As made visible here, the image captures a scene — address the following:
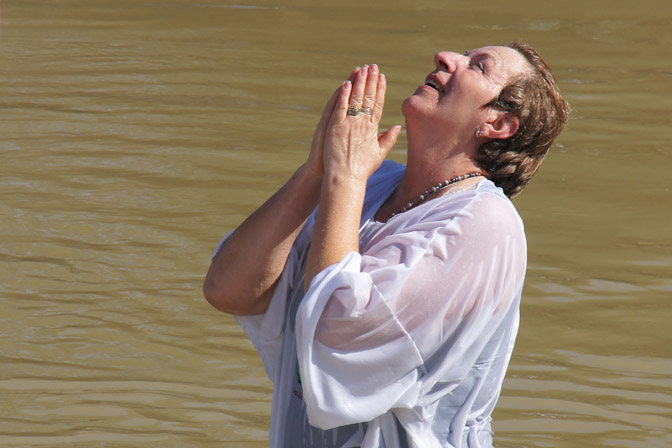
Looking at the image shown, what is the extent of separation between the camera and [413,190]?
2564 mm

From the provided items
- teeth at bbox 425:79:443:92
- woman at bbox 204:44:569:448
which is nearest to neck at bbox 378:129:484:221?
woman at bbox 204:44:569:448

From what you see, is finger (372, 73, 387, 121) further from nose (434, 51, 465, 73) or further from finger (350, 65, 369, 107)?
nose (434, 51, 465, 73)

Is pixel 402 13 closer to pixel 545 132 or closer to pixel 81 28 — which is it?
pixel 81 28

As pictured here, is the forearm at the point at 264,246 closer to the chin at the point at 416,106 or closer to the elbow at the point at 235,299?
the elbow at the point at 235,299

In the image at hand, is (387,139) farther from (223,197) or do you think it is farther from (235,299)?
(223,197)

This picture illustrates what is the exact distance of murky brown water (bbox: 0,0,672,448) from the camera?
4.37m

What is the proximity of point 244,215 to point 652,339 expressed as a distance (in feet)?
8.15

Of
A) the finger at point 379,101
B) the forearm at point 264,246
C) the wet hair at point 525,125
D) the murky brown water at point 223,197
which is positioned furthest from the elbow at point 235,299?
the murky brown water at point 223,197

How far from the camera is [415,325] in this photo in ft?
7.04

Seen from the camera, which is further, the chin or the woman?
the chin

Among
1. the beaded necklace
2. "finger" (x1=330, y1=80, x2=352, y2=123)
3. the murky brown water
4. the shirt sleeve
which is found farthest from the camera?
the murky brown water

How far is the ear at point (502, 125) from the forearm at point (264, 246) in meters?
0.43

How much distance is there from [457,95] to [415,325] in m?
0.64

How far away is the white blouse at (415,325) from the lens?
2.14m
